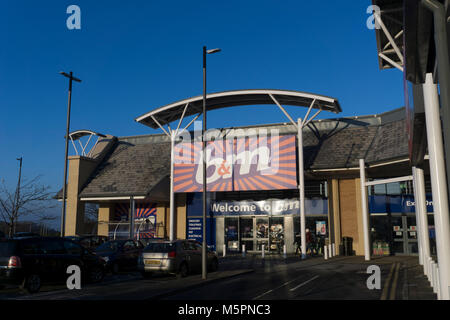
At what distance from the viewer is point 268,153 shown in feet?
84.5

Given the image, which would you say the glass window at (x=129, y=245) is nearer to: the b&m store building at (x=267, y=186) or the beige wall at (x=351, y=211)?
the b&m store building at (x=267, y=186)

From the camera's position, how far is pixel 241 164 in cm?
2683

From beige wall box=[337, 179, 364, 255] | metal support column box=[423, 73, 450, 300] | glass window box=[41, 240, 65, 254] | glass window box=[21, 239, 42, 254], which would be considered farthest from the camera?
beige wall box=[337, 179, 364, 255]

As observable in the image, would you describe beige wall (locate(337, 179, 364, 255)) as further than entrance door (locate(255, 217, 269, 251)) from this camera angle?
No

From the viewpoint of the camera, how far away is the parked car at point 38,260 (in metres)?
12.1

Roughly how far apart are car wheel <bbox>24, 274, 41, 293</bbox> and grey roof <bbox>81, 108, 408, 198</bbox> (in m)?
15.8

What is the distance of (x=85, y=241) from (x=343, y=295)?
44.2ft

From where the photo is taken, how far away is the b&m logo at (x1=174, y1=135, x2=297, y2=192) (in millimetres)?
25125

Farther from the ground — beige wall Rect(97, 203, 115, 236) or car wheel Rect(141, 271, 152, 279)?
beige wall Rect(97, 203, 115, 236)

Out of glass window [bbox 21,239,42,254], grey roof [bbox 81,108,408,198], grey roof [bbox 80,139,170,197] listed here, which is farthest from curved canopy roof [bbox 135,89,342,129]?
glass window [bbox 21,239,42,254]

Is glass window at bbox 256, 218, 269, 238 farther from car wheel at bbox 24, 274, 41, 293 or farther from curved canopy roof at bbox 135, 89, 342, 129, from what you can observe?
car wheel at bbox 24, 274, 41, 293
